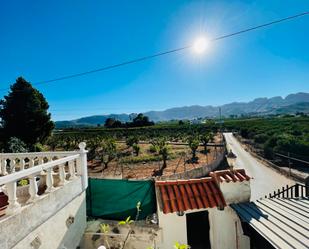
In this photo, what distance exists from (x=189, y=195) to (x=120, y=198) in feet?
5.68

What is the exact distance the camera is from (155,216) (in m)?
5.87

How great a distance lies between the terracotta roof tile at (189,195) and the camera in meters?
5.44

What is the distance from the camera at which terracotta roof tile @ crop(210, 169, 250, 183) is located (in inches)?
228

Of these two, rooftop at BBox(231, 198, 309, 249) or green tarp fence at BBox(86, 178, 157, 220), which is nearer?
rooftop at BBox(231, 198, 309, 249)

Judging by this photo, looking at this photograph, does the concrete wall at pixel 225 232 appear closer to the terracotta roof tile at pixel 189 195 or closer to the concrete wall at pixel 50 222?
the terracotta roof tile at pixel 189 195

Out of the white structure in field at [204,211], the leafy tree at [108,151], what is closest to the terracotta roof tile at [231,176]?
the white structure in field at [204,211]

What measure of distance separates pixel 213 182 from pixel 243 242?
59.5 inches

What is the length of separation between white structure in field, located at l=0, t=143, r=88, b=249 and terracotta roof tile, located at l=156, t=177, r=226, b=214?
6.35ft

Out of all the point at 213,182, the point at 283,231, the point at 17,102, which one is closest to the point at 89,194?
the point at 213,182

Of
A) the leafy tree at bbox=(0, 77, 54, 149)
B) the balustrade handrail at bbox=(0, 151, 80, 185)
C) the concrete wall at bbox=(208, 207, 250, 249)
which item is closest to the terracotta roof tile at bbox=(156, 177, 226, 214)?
the concrete wall at bbox=(208, 207, 250, 249)

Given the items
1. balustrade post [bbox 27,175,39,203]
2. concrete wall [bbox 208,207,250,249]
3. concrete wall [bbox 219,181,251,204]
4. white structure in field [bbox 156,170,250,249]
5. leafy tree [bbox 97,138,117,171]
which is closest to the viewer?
balustrade post [bbox 27,175,39,203]

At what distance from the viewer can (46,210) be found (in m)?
3.96

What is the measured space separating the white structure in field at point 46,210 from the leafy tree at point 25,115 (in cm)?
1532

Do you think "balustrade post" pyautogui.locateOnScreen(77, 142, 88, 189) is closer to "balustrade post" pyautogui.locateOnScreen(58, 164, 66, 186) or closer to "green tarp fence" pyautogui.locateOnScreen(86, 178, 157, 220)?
"green tarp fence" pyautogui.locateOnScreen(86, 178, 157, 220)
